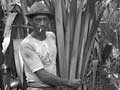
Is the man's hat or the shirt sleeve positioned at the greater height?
the man's hat

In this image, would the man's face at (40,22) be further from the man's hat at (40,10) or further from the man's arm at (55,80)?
the man's arm at (55,80)

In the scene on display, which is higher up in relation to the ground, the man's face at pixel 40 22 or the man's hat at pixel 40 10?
the man's hat at pixel 40 10

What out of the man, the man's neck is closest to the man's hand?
the man

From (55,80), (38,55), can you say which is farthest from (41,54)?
(55,80)

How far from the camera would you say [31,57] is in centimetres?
123

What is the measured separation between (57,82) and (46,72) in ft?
0.24

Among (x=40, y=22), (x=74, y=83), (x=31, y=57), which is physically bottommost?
(x=74, y=83)

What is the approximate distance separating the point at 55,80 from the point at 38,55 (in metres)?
0.15

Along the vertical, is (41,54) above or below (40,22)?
below

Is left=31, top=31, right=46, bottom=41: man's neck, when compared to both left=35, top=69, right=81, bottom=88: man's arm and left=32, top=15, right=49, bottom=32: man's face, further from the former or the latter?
left=35, top=69, right=81, bottom=88: man's arm

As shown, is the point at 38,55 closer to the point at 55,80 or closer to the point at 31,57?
the point at 31,57

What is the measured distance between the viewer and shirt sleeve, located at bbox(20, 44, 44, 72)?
4.01ft

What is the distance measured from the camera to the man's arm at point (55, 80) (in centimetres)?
121

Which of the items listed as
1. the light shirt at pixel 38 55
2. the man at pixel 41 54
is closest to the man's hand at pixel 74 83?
the man at pixel 41 54
